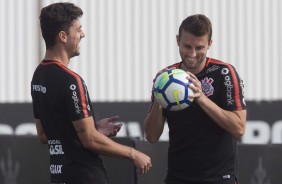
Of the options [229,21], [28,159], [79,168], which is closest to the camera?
[79,168]

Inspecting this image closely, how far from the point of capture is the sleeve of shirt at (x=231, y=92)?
5.08m

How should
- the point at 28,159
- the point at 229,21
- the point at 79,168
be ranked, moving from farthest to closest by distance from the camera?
the point at 229,21, the point at 28,159, the point at 79,168

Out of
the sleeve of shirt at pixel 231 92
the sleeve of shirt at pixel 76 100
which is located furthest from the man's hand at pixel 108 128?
the sleeve of shirt at pixel 231 92

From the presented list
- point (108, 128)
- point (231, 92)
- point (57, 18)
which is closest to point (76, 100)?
point (108, 128)

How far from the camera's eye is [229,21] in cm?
1076

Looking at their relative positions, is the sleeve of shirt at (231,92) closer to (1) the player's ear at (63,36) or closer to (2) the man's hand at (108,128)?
(2) the man's hand at (108,128)

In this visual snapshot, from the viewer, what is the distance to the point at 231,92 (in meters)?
5.08

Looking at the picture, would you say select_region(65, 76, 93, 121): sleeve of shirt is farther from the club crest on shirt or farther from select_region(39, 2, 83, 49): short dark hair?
the club crest on shirt

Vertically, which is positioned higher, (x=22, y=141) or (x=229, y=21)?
(x=229, y=21)

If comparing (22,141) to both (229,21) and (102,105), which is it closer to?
(102,105)

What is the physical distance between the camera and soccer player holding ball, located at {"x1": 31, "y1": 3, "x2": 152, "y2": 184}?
502cm

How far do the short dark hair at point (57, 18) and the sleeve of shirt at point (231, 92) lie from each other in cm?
102

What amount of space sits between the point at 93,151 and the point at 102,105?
18.7 feet

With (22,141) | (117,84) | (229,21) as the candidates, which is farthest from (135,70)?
(22,141)
